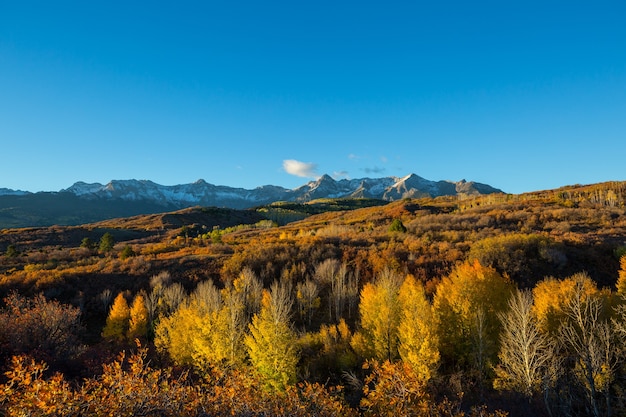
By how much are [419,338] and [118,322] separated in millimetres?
31515

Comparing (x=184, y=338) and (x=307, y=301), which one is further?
(x=307, y=301)

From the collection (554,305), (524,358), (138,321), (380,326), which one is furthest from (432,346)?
(138,321)

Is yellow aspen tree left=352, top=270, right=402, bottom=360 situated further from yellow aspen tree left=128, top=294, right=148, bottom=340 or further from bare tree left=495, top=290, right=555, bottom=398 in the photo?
yellow aspen tree left=128, top=294, right=148, bottom=340

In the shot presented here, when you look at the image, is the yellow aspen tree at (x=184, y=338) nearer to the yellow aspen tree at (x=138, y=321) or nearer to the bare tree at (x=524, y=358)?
the yellow aspen tree at (x=138, y=321)

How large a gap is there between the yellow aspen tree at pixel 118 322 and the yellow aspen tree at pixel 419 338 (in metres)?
29.0

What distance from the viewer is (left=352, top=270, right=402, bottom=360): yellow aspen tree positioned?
87.0 feet

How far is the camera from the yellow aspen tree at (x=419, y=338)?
2156cm

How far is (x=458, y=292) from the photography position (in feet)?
88.6

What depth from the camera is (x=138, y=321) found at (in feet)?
118

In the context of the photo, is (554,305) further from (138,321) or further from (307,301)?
(138,321)

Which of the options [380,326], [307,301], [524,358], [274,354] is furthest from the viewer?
[307,301]

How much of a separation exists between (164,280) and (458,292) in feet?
117

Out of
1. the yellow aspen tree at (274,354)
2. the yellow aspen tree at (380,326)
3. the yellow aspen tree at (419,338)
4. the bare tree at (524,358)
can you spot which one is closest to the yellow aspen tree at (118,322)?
the yellow aspen tree at (274,354)

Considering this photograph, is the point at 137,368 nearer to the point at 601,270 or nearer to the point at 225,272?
the point at 225,272
